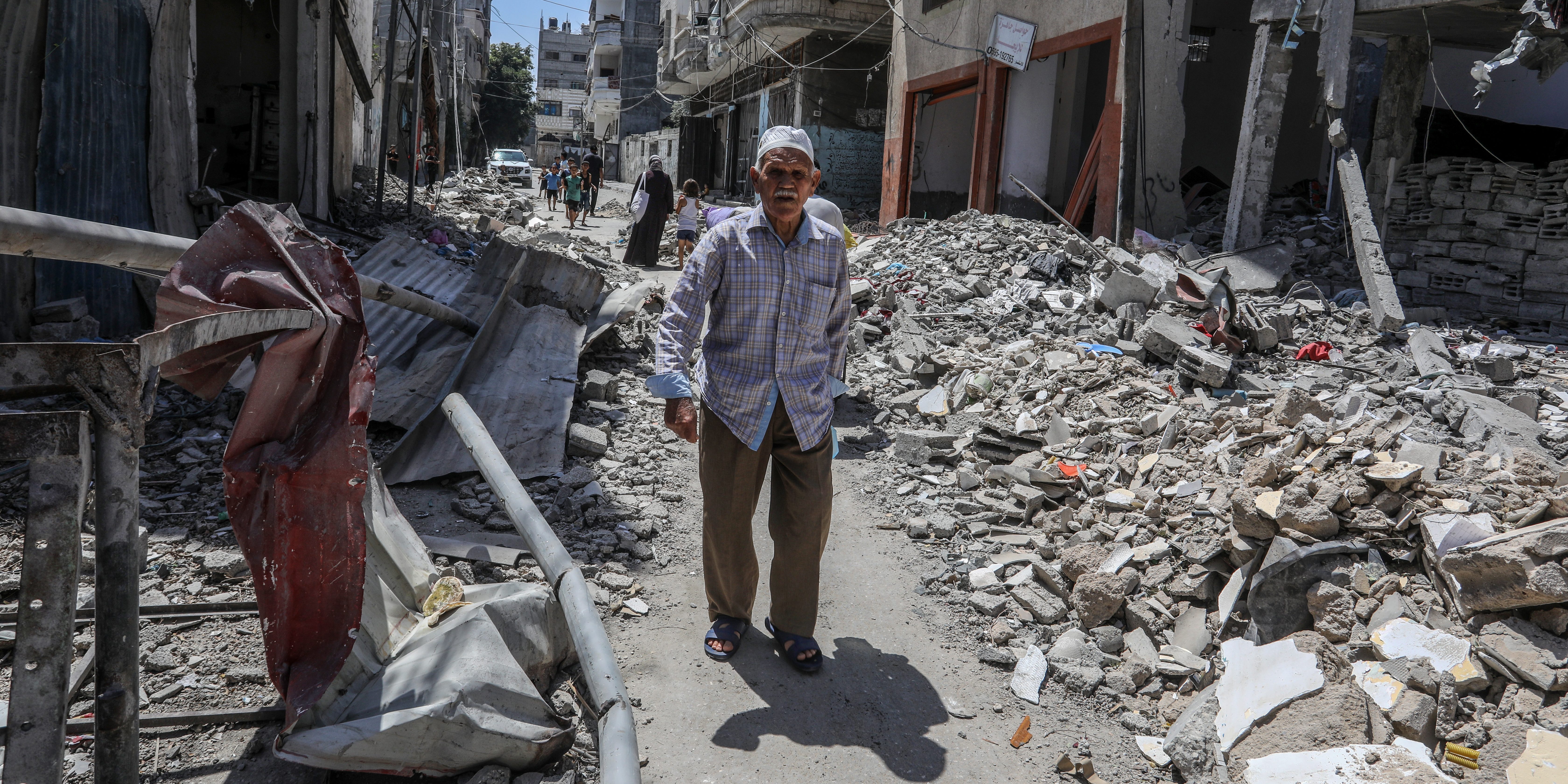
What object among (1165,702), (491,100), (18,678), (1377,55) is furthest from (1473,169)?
(491,100)

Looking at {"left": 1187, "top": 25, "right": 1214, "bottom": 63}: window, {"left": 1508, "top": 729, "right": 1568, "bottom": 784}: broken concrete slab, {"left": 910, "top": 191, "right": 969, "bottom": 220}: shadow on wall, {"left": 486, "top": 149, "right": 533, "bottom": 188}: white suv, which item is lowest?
{"left": 1508, "top": 729, "right": 1568, "bottom": 784}: broken concrete slab

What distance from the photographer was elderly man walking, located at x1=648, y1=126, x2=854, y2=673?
10.1 ft

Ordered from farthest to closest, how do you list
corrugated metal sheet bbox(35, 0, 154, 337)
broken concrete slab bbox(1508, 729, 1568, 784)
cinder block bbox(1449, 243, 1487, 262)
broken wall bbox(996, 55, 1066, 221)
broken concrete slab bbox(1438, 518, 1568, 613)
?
broken wall bbox(996, 55, 1066, 221) → cinder block bbox(1449, 243, 1487, 262) → corrugated metal sheet bbox(35, 0, 154, 337) → broken concrete slab bbox(1438, 518, 1568, 613) → broken concrete slab bbox(1508, 729, 1568, 784)

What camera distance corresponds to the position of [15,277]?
545 centimetres

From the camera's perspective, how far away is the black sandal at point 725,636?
10.9 ft

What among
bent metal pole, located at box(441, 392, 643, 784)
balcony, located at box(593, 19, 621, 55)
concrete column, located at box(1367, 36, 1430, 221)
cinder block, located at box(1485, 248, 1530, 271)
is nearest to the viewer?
bent metal pole, located at box(441, 392, 643, 784)

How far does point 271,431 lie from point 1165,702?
9.40 ft

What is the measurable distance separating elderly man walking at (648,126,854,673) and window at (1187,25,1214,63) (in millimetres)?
13347

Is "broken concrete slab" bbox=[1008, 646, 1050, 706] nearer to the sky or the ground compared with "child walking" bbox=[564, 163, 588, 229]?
nearer to the ground

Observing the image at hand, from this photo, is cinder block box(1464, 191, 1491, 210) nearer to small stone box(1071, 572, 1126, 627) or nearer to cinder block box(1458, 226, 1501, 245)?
cinder block box(1458, 226, 1501, 245)

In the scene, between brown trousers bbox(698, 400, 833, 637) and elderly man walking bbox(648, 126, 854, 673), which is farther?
brown trousers bbox(698, 400, 833, 637)

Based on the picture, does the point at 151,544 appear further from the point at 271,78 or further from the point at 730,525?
the point at 271,78

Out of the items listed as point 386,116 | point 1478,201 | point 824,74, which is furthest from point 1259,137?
point 824,74

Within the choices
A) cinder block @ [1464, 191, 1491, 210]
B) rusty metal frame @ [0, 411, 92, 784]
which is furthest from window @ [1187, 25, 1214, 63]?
rusty metal frame @ [0, 411, 92, 784]
